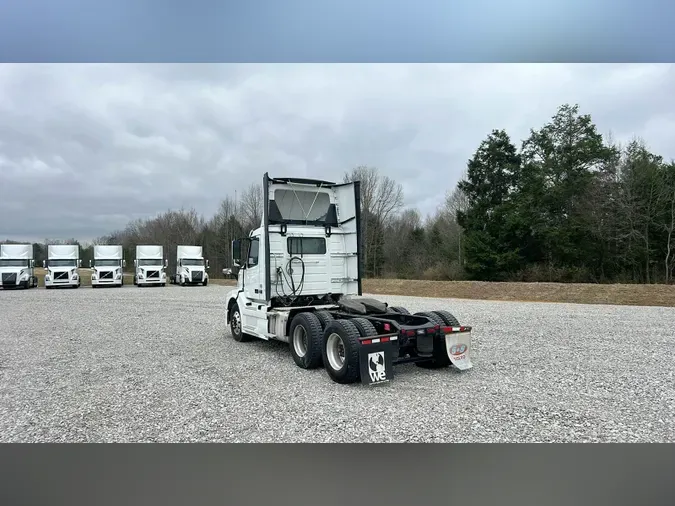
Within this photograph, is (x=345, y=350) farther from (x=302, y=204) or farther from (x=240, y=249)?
(x=240, y=249)

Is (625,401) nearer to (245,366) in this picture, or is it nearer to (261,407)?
(261,407)

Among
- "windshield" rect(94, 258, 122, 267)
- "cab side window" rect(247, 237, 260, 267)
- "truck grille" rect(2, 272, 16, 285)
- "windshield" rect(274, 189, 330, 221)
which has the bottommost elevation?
"truck grille" rect(2, 272, 16, 285)

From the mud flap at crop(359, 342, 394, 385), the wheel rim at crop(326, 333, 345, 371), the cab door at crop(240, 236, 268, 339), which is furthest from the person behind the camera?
the cab door at crop(240, 236, 268, 339)

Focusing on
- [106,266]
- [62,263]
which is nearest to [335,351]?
[106,266]

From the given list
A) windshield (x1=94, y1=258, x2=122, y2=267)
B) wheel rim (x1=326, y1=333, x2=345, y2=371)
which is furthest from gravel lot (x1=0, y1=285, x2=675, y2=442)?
windshield (x1=94, y1=258, x2=122, y2=267)

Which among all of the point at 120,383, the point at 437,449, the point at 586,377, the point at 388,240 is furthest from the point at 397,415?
the point at 388,240

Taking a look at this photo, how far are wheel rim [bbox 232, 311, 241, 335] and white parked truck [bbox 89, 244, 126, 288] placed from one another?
79.2 feet

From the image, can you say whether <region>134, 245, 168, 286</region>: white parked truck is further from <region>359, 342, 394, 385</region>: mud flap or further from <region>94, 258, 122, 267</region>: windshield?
<region>359, 342, 394, 385</region>: mud flap

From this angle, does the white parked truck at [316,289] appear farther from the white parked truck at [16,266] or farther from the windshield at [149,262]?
the white parked truck at [16,266]

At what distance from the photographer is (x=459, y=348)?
22.5 ft

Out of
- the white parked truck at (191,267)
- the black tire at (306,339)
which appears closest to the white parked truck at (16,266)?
the white parked truck at (191,267)

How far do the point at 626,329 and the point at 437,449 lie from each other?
955cm

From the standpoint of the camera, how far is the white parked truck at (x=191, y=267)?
3195 centimetres

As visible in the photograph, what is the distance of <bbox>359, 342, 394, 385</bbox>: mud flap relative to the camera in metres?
6.01
